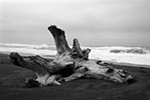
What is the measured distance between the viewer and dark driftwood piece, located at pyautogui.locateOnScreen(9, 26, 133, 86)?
4.35 meters

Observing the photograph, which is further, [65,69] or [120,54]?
[120,54]

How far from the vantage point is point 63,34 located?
5832 millimetres

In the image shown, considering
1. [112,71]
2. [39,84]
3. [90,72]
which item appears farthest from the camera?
[90,72]

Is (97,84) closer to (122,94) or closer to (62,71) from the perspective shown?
(122,94)

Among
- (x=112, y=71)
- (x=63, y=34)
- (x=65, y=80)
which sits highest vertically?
(x=63, y=34)

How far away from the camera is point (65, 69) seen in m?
4.86

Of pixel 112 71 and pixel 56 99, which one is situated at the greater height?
pixel 112 71

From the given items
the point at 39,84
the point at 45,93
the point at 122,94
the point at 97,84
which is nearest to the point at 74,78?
the point at 97,84

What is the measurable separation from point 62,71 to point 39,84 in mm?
1031

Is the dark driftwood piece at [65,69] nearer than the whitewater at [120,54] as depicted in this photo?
Yes

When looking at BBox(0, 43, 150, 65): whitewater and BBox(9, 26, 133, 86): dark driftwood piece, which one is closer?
BBox(9, 26, 133, 86): dark driftwood piece

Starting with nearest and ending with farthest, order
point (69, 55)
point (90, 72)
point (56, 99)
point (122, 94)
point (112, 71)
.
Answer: point (56, 99), point (122, 94), point (112, 71), point (90, 72), point (69, 55)

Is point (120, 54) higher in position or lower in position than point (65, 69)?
lower

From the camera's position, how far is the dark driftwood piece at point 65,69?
435cm
